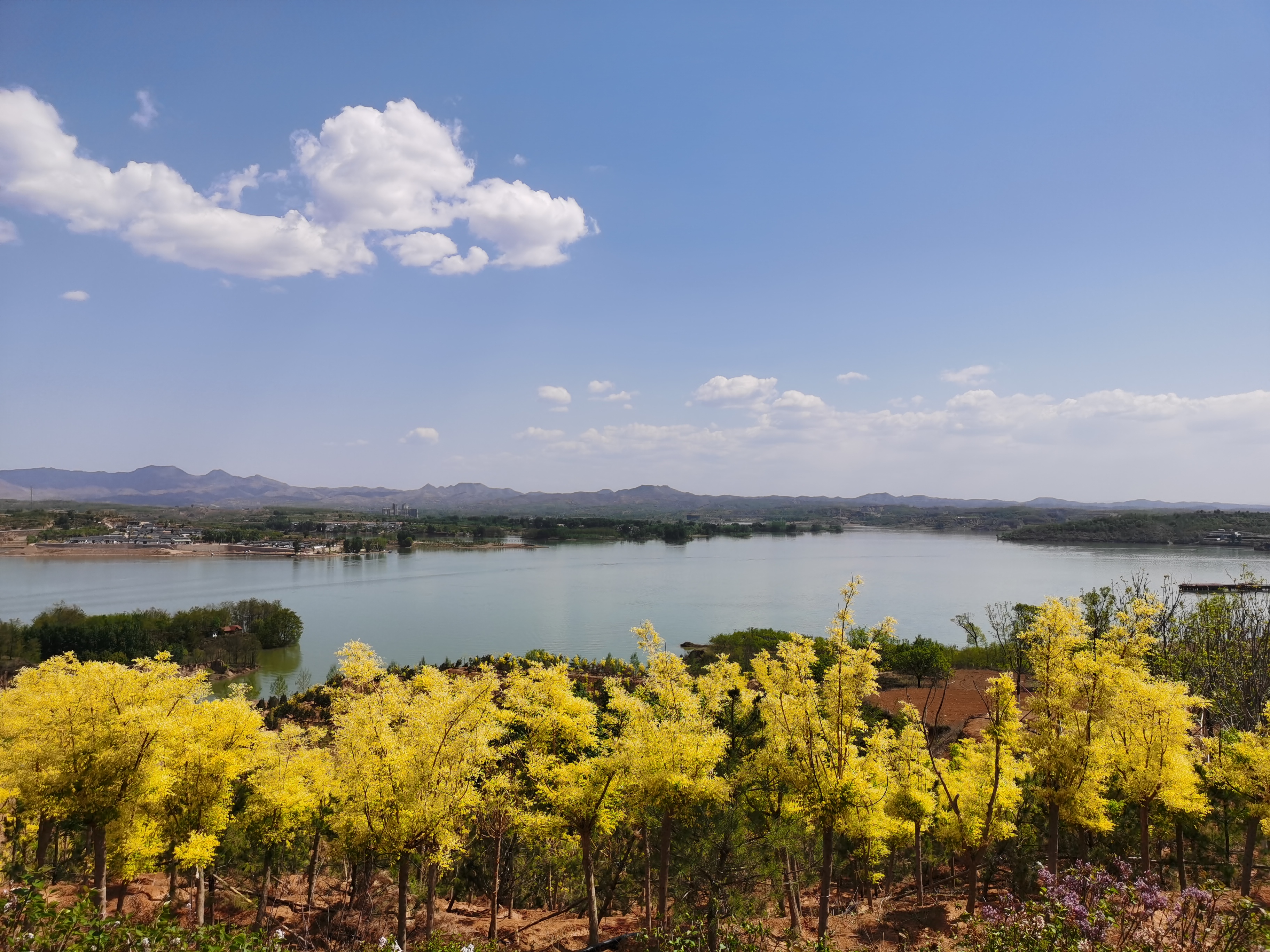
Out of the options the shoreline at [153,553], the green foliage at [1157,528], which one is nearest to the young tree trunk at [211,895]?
the shoreline at [153,553]

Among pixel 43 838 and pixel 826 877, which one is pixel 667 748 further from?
pixel 43 838

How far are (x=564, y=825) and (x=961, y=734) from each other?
16.9 metres

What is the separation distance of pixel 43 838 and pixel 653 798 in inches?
377

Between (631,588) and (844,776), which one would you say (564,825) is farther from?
(631,588)

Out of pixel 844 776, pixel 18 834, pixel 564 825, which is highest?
pixel 844 776

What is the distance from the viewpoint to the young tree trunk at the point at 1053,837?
8.25 m

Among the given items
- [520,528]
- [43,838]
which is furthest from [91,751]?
[520,528]

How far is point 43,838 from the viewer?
9.96 metres

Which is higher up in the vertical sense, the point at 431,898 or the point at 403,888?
the point at 403,888

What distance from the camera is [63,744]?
316 inches

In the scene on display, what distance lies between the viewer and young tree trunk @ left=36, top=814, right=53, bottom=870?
377 inches

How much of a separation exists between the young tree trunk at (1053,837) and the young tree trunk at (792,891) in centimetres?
326

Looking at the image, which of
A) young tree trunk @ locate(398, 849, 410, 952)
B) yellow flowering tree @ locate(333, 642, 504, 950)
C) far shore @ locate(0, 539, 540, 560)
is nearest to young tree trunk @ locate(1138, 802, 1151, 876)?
yellow flowering tree @ locate(333, 642, 504, 950)

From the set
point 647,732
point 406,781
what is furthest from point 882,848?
point 406,781
